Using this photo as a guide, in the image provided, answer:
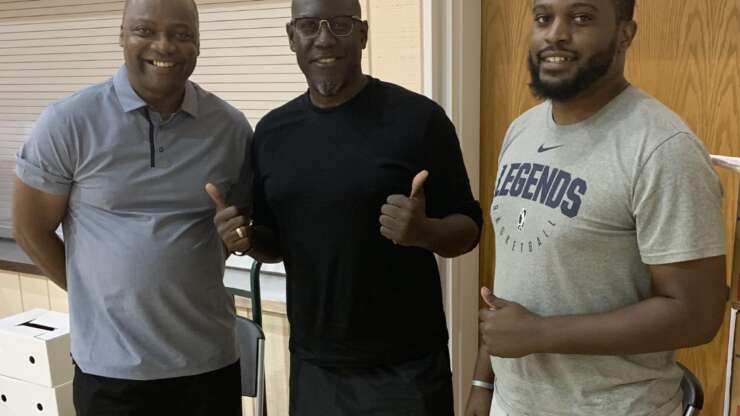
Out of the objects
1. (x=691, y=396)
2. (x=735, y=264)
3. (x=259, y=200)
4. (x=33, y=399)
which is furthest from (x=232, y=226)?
(x=33, y=399)

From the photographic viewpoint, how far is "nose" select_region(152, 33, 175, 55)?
59.0 inches

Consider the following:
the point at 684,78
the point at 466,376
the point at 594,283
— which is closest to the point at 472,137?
the point at 684,78

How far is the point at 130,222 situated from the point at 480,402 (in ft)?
2.81

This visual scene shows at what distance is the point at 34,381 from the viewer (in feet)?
8.33

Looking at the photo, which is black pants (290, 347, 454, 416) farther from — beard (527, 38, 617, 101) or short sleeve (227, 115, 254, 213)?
beard (527, 38, 617, 101)

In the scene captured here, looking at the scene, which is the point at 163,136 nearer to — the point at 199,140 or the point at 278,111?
the point at 199,140

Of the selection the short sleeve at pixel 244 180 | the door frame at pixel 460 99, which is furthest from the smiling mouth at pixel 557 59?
the door frame at pixel 460 99

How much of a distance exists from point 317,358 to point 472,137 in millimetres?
1075

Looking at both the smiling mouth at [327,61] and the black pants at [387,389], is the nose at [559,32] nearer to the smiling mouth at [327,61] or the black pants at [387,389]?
the smiling mouth at [327,61]

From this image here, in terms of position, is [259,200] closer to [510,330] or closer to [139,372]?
[139,372]

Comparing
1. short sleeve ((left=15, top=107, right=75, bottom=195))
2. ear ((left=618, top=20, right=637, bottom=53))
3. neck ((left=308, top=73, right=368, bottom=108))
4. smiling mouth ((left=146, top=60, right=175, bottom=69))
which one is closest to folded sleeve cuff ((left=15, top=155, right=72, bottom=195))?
short sleeve ((left=15, top=107, right=75, bottom=195))

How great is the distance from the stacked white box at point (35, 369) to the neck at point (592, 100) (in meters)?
2.11

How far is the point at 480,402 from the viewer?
1383 mm

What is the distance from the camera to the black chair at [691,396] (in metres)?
1.26
